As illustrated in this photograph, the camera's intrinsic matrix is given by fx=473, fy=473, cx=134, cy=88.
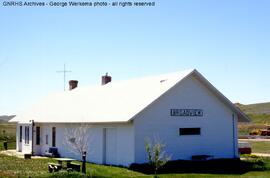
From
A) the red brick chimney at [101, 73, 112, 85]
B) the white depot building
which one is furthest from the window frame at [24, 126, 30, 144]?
the red brick chimney at [101, 73, 112, 85]

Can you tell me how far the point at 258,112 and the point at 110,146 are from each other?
95.4 meters

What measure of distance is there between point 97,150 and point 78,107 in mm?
5500

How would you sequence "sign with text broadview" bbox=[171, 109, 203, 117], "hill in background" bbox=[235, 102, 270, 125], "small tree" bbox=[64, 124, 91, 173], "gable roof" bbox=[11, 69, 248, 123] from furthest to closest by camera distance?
"hill in background" bbox=[235, 102, 270, 125] → "small tree" bbox=[64, 124, 91, 173] → "sign with text broadview" bbox=[171, 109, 203, 117] → "gable roof" bbox=[11, 69, 248, 123]

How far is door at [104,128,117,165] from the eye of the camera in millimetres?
26312

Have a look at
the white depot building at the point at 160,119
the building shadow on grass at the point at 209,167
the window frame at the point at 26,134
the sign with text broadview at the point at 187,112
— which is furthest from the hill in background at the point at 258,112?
the sign with text broadview at the point at 187,112

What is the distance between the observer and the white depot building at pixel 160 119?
82.3 feet

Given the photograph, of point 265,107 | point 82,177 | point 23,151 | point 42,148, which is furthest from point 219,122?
point 265,107

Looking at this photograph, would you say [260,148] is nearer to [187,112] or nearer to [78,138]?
[187,112]

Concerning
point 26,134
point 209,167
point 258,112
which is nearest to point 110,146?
point 209,167

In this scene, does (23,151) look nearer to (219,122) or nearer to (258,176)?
(219,122)

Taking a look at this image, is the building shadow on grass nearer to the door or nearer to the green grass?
the door

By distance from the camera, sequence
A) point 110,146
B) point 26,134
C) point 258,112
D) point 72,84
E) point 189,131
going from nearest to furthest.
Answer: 1. point 110,146
2. point 189,131
3. point 26,134
4. point 72,84
5. point 258,112

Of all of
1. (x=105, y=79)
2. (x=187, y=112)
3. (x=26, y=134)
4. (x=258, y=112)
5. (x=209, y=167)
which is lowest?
(x=209, y=167)

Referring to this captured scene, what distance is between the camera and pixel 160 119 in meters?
25.7
